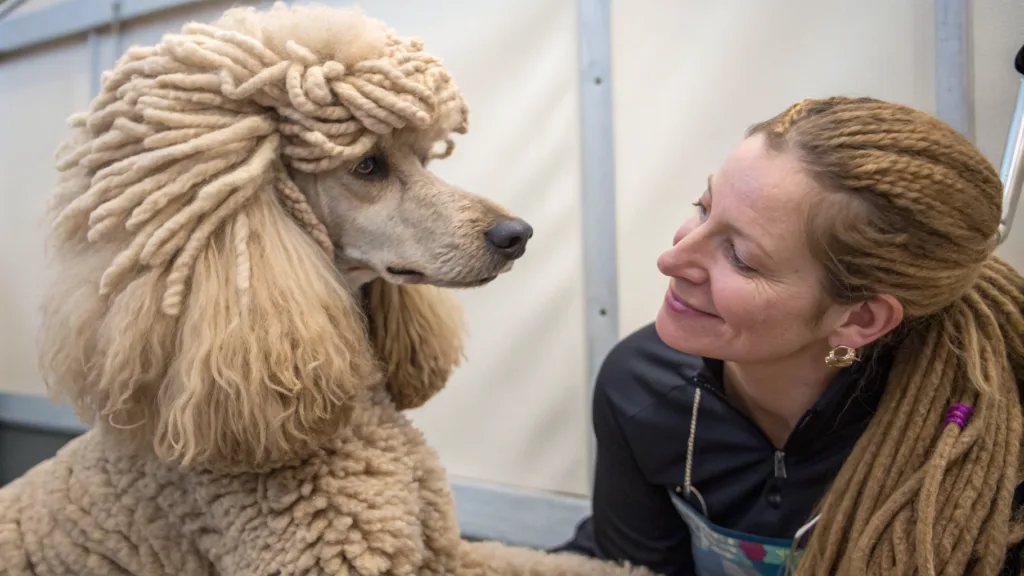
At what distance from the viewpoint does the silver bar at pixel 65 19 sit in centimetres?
155

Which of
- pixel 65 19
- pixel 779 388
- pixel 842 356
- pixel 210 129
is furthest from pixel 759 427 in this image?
pixel 65 19

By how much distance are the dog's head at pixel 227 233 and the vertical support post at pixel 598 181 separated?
533 mm

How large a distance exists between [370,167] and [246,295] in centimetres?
20

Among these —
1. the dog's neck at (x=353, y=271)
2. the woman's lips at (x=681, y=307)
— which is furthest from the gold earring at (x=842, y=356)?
the dog's neck at (x=353, y=271)

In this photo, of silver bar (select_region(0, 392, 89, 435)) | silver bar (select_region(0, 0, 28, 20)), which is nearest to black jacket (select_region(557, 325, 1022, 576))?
silver bar (select_region(0, 392, 89, 435))

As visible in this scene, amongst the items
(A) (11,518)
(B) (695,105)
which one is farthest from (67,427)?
(B) (695,105)

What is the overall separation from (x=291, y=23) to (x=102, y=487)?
50 centimetres

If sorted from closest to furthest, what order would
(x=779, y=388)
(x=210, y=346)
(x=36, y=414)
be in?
1. (x=210, y=346)
2. (x=779, y=388)
3. (x=36, y=414)

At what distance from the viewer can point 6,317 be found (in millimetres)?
1880

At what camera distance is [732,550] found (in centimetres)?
84

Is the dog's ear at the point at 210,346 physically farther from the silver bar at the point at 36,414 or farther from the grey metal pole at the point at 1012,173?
the silver bar at the point at 36,414

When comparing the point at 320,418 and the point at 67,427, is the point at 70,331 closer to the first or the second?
the point at 320,418

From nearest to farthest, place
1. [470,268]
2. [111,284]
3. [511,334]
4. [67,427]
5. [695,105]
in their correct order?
[111,284], [470,268], [695,105], [511,334], [67,427]

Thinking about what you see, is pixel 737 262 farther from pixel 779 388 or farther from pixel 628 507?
pixel 628 507
